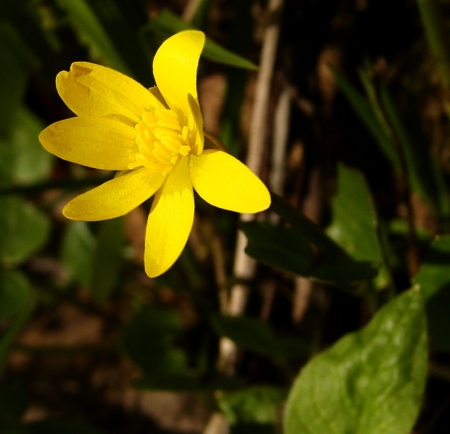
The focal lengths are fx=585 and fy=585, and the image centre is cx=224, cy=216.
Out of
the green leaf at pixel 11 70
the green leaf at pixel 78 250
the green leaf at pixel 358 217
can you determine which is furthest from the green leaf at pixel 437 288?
the green leaf at pixel 11 70

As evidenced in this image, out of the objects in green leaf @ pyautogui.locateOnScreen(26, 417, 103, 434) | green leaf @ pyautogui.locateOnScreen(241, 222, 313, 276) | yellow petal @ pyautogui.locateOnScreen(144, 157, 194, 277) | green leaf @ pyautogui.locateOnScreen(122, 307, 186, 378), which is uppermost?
yellow petal @ pyautogui.locateOnScreen(144, 157, 194, 277)

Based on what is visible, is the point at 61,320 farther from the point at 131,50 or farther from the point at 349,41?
the point at 349,41

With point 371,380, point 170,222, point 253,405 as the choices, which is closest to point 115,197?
point 170,222

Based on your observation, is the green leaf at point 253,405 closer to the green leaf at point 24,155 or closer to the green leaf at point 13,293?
the green leaf at point 13,293

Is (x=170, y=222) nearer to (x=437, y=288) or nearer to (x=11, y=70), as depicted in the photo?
(x=437, y=288)

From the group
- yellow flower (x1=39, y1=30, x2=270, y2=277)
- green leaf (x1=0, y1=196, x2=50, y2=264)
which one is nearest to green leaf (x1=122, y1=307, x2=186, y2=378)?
green leaf (x1=0, y1=196, x2=50, y2=264)

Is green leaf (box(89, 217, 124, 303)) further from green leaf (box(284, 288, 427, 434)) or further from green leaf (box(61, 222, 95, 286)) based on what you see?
green leaf (box(284, 288, 427, 434))
